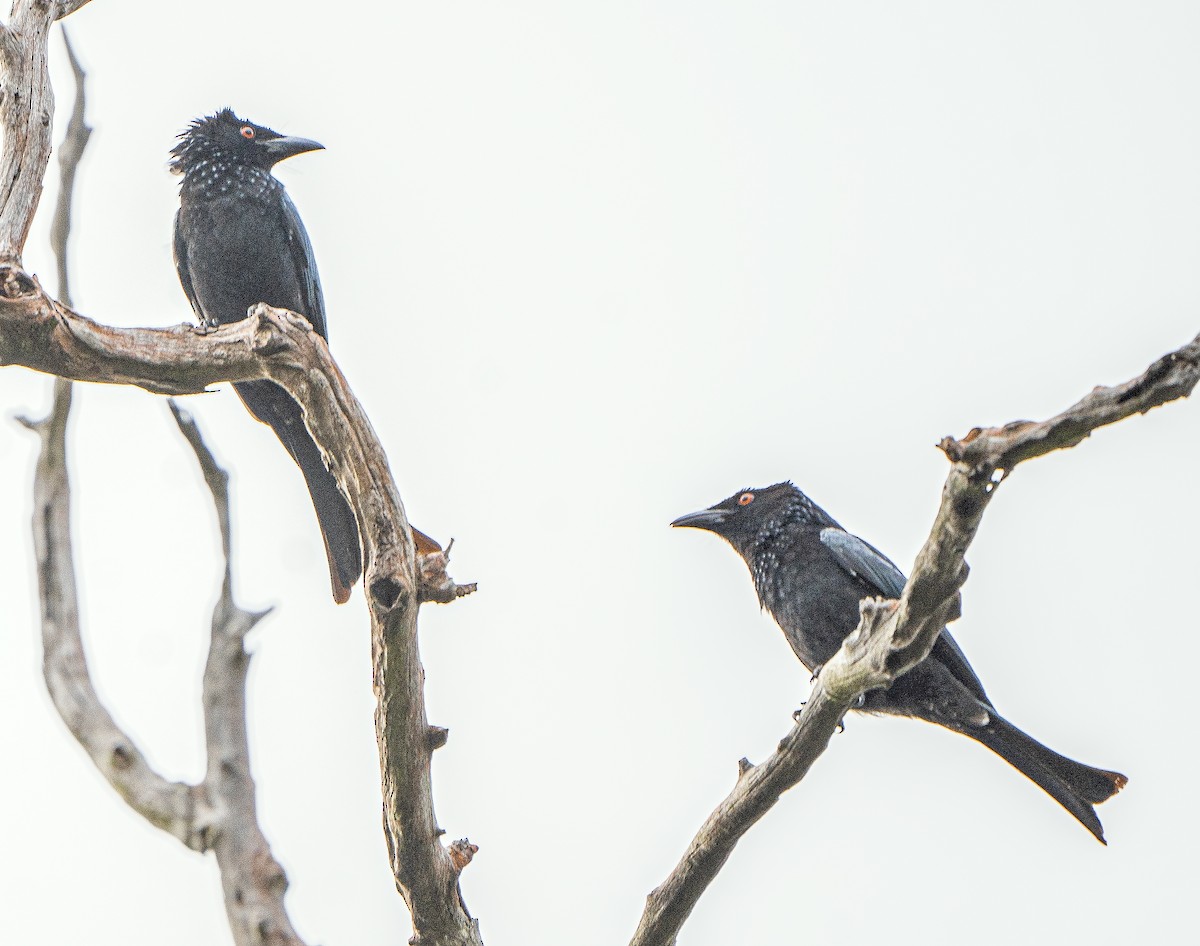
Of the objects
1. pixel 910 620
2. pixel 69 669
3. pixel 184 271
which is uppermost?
pixel 184 271

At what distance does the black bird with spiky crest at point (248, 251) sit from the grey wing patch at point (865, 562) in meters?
2.18

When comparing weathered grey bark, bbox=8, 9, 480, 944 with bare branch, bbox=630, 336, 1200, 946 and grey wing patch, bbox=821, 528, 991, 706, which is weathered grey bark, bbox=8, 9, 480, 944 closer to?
bare branch, bbox=630, 336, 1200, 946

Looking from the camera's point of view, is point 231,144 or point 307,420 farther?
point 231,144

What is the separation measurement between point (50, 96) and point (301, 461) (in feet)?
6.32

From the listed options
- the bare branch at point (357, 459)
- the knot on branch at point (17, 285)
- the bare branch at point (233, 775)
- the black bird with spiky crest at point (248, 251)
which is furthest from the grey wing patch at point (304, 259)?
the knot on branch at point (17, 285)

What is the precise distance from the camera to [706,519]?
603 centimetres

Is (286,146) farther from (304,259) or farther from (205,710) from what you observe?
(205,710)

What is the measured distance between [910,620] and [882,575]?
6.61ft

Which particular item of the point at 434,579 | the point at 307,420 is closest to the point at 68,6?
the point at 307,420

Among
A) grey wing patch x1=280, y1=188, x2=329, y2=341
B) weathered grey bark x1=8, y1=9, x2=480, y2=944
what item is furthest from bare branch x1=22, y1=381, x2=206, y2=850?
grey wing patch x1=280, y1=188, x2=329, y2=341

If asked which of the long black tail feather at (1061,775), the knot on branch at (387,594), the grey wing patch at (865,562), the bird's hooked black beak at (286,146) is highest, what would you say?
the bird's hooked black beak at (286,146)

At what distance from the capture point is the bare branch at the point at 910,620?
2.77 metres

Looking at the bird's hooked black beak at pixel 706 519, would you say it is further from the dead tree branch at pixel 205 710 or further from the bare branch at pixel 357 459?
the bare branch at pixel 357 459

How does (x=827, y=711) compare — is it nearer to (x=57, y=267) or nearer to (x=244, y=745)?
(x=244, y=745)
